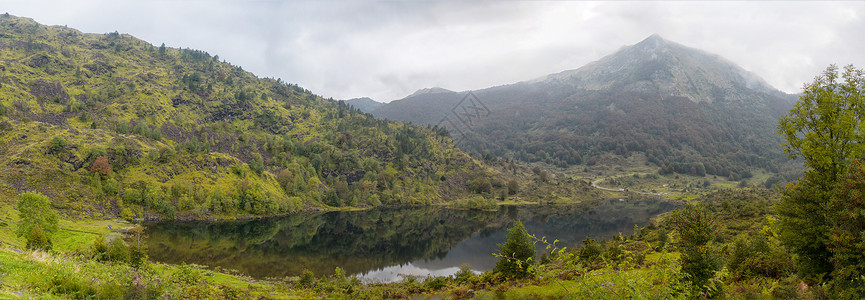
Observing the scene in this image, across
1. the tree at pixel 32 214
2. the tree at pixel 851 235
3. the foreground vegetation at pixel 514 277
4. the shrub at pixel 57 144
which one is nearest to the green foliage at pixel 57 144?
the shrub at pixel 57 144

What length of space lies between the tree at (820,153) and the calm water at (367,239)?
135 feet

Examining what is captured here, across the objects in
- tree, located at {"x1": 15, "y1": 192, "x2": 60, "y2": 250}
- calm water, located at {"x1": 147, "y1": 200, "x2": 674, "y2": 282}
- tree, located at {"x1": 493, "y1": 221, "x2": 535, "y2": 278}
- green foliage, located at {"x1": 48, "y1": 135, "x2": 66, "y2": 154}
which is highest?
green foliage, located at {"x1": 48, "y1": 135, "x2": 66, "y2": 154}

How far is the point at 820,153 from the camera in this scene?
678 inches

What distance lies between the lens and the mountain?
8300 cm

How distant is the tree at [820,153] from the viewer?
1691 cm

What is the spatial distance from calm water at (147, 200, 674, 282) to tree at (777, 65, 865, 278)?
135ft

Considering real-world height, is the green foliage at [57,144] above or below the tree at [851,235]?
above

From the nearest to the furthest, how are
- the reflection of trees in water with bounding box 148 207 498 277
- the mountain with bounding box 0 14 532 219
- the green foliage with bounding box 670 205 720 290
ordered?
the green foliage with bounding box 670 205 720 290
the reflection of trees in water with bounding box 148 207 498 277
the mountain with bounding box 0 14 532 219

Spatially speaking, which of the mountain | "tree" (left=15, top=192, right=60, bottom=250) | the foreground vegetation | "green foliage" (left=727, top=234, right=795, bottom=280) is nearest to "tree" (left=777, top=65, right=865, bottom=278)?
the foreground vegetation

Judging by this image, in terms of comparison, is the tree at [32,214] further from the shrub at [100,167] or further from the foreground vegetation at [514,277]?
the shrub at [100,167]

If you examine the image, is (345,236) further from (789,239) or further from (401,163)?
(401,163)

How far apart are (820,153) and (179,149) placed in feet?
425

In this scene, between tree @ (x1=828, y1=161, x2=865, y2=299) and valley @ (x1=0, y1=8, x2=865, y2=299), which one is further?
valley @ (x1=0, y1=8, x2=865, y2=299)

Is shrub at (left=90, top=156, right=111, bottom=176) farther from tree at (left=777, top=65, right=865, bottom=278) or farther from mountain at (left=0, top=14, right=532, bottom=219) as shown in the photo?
tree at (left=777, top=65, right=865, bottom=278)
